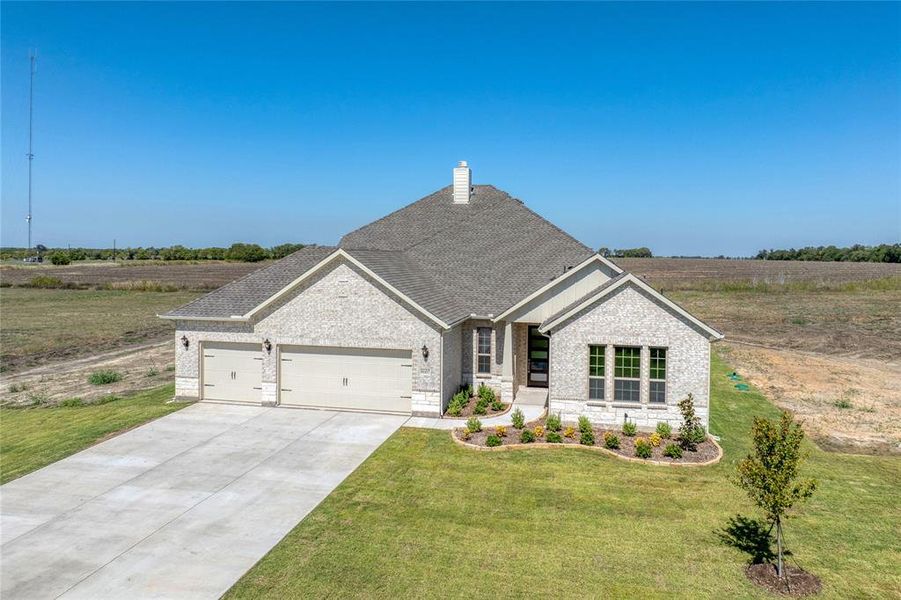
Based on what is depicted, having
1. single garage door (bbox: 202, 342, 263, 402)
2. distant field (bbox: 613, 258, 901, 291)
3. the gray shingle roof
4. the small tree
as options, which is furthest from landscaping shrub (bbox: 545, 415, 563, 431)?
distant field (bbox: 613, 258, 901, 291)

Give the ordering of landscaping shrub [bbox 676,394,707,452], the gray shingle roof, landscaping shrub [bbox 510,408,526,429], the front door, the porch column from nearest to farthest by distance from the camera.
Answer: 1. landscaping shrub [bbox 676,394,707,452]
2. landscaping shrub [bbox 510,408,526,429]
3. the porch column
4. the gray shingle roof
5. the front door

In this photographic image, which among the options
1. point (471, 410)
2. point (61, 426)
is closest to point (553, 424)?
point (471, 410)

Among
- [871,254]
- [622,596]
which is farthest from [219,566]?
[871,254]

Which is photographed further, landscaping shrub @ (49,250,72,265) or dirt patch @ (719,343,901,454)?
landscaping shrub @ (49,250,72,265)

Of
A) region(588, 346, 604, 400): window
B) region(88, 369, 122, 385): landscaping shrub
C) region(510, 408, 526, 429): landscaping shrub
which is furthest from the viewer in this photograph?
region(88, 369, 122, 385): landscaping shrub

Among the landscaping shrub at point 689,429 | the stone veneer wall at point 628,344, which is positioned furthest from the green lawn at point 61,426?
the landscaping shrub at point 689,429

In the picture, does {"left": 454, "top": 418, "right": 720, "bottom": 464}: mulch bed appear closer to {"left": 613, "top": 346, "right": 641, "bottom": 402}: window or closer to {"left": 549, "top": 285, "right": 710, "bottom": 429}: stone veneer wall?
{"left": 549, "top": 285, "right": 710, "bottom": 429}: stone veneer wall
